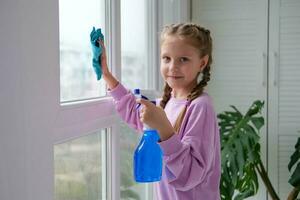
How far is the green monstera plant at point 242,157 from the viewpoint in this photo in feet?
7.08

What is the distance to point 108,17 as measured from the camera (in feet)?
4.80

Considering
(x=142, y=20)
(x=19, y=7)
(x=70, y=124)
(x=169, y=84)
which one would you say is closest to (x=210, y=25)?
(x=142, y=20)

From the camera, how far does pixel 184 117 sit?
1.37m

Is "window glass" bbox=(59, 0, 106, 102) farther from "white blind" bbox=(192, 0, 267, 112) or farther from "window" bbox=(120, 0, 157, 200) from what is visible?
"white blind" bbox=(192, 0, 267, 112)

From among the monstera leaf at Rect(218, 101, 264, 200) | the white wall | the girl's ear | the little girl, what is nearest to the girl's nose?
the little girl

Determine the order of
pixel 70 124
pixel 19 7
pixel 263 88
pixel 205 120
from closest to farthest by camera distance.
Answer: pixel 19 7 < pixel 70 124 < pixel 205 120 < pixel 263 88

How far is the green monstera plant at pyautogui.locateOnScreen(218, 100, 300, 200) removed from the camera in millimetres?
2158

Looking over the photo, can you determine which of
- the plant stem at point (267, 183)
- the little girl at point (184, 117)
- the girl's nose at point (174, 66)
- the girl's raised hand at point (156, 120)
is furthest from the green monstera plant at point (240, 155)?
the girl's raised hand at point (156, 120)

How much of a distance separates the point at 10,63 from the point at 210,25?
1.94 m

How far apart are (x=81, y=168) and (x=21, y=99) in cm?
52

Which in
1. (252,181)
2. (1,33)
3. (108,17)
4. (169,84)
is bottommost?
(252,181)

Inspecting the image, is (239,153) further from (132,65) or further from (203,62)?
(203,62)

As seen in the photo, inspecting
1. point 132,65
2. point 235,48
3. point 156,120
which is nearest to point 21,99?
point 156,120

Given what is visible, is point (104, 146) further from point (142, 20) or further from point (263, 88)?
point (263, 88)
